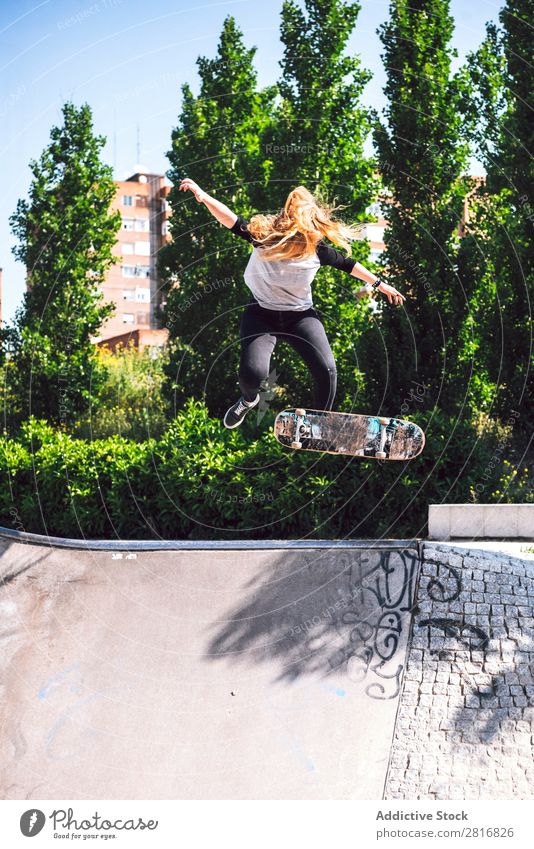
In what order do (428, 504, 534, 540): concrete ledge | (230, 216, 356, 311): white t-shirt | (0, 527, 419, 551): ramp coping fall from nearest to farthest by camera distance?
(230, 216, 356, 311): white t-shirt < (0, 527, 419, 551): ramp coping < (428, 504, 534, 540): concrete ledge

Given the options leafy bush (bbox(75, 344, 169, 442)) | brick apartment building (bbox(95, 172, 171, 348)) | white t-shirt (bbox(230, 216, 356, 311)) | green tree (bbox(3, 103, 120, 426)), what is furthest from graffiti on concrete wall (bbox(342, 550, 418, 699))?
brick apartment building (bbox(95, 172, 171, 348))

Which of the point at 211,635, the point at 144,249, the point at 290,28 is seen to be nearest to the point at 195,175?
the point at 290,28

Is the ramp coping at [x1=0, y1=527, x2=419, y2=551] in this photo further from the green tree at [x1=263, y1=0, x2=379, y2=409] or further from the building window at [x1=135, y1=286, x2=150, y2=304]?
the building window at [x1=135, y1=286, x2=150, y2=304]

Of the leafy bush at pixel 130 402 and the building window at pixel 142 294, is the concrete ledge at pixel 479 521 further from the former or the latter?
the building window at pixel 142 294

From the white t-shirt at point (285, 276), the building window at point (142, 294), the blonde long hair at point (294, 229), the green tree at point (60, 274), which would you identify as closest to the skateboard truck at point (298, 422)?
the white t-shirt at point (285, 276)

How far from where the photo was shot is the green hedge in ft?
47.7

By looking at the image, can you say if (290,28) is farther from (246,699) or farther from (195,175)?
(246,699)

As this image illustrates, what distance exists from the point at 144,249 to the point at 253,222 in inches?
2976

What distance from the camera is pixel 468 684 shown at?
9.74 metres

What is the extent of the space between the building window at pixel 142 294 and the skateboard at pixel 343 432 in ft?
229

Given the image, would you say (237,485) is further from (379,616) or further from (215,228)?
(215,228)

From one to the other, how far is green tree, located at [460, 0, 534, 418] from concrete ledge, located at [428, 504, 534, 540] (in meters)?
3.88

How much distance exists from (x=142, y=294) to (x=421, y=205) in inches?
2606

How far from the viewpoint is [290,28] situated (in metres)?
16.9
